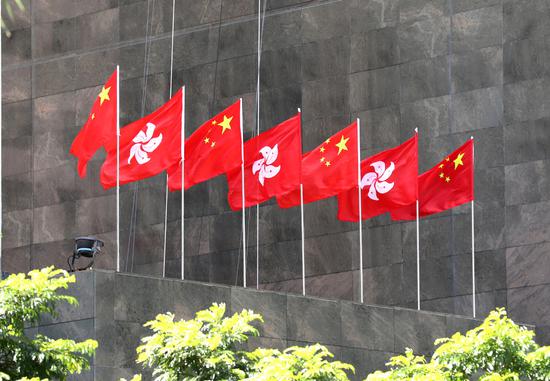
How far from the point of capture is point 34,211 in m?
55.5

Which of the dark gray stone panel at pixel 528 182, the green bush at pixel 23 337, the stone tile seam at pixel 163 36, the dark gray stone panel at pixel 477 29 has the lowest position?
the green bush at pixel 23 337

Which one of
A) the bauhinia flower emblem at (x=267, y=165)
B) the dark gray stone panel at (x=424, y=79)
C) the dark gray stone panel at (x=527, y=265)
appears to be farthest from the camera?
the dark gray stone panel at (x=424, y=79)

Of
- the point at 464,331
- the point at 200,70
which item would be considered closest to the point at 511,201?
the point at 464,331

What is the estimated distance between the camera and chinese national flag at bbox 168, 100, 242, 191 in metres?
40.7

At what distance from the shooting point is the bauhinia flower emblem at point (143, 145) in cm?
3975

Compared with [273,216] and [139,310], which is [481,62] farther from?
[139,310]

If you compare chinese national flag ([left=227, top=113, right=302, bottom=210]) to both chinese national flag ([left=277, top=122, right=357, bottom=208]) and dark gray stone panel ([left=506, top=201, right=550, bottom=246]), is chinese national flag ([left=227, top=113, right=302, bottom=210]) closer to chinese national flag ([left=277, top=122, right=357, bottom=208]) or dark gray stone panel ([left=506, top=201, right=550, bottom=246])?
chinese national flag ([left=277, top=122, right=357, bottom=208])

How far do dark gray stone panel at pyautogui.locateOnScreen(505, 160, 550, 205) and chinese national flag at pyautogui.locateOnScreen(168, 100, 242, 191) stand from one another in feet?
31.4

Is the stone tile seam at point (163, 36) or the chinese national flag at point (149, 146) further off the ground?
the stone tile seam at point (163, 36)

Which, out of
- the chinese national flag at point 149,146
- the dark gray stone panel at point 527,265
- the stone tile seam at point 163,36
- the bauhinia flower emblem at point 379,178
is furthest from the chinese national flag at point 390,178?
the stone tile seam at point 163,36

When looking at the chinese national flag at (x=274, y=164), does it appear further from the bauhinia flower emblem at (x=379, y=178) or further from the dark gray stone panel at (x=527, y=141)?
the dark gray stone panel at (x=527, y=141)

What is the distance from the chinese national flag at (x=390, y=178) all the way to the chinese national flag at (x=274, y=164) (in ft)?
7.93

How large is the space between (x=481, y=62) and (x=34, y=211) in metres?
15.7

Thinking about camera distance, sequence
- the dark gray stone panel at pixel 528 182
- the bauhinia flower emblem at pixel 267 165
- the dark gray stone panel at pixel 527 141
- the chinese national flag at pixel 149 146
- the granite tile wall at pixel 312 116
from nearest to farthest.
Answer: the chinese national flag at pixel 149 146, the bauhinia flower emblem at pixel 267 165, the dark gray stone panel at pixel 528 182, the dark gray stone panel at pixel 527 141, the granite tile wall at pixel 312 116
